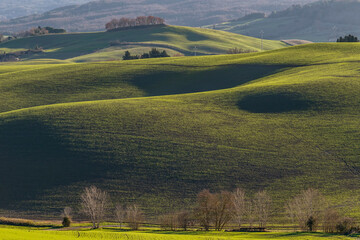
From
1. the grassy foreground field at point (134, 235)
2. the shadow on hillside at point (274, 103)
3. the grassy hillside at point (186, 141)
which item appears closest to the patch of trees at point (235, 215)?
the grassy foreground field at point (134, 235)

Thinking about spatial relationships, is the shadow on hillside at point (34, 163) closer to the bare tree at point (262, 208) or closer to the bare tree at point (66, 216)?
the bare tree at point (66, 216)

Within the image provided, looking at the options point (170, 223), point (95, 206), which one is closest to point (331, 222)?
point (170, 223)

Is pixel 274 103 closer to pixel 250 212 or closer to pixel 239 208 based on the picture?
pixel 250 212

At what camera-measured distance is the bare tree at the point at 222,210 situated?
197 ft

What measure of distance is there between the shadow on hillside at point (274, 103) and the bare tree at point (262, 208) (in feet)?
104

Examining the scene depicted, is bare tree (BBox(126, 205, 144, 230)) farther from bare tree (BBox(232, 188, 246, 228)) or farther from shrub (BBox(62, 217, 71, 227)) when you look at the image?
bare tree (BBox(232, 188, 246, 228))

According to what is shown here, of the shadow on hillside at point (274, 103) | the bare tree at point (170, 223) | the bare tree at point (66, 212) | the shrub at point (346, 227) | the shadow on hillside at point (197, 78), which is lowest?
the bare tree at point (66, 212)

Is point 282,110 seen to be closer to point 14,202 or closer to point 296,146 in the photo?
point 296,146

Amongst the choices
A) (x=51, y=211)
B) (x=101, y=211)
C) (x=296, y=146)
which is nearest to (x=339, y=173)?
(x=296, y=146)

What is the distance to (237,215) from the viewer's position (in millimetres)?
63469

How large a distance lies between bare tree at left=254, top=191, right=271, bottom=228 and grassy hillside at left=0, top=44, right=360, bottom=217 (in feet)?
6.91

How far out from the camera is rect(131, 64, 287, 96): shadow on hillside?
124 meters

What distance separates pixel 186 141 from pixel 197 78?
4636cm

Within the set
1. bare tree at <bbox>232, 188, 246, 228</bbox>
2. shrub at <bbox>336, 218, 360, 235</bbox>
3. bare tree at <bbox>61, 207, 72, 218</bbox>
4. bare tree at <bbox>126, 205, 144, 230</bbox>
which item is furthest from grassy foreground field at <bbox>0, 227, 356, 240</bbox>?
bare tree at <bbox>61, 207, 72, 218</bbox>
